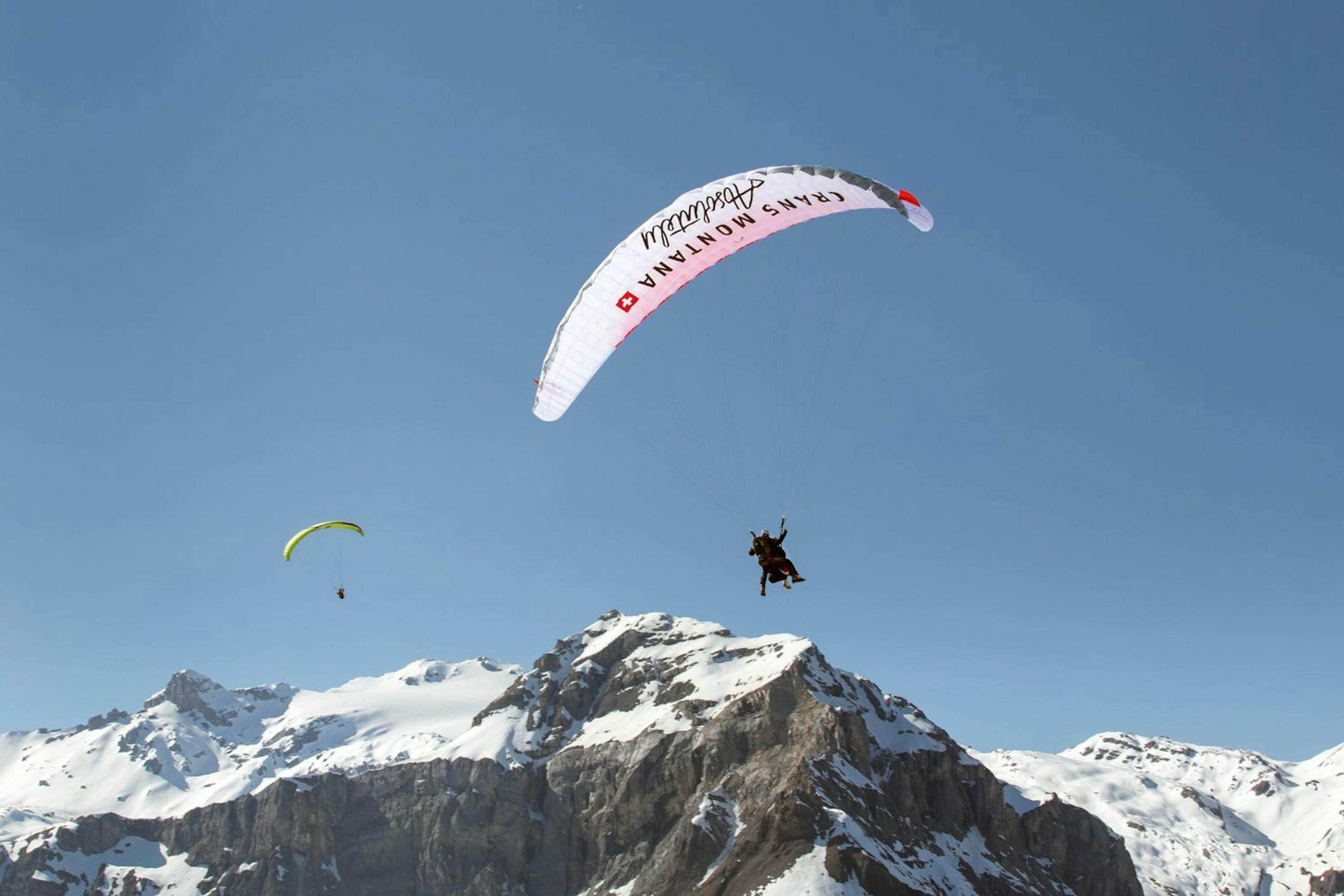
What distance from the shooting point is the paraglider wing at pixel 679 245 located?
41938 millimetres

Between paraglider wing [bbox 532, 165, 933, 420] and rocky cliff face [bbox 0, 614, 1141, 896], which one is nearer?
paraglider wing [bbox 532, 165, 933, 420]

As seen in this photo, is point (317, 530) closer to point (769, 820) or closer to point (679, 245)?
point (679, 245)

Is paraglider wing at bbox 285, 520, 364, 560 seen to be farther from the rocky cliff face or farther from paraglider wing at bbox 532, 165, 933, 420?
the rocky cliff face

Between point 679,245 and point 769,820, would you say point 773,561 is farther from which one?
point 769,820

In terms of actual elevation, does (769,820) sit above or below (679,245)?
below

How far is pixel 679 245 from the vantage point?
1705 inches

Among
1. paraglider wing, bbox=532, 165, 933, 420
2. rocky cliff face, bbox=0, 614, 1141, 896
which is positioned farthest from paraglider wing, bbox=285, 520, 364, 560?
rocky cliff face, bbox=0, 614, 1141, 896

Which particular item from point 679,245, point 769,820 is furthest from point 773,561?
point 769,820

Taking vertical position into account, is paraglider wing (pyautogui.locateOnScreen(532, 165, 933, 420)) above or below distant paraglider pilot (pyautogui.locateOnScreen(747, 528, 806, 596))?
above

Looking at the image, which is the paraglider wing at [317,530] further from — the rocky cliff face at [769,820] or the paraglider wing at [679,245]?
the rocky cliff face at [769,820]

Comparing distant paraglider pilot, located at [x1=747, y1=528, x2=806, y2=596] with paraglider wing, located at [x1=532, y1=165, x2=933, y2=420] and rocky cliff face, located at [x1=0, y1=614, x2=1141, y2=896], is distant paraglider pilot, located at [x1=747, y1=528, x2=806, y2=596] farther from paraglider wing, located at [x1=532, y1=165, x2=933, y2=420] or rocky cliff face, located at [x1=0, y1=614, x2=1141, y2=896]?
rocky cliff face, located at [x1=0, y1=614, x2=1141, y2=896]

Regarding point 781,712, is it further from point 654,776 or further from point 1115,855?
point 1115,855

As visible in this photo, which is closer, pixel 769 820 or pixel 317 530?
pixel 317 530

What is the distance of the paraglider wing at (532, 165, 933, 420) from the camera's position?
4194cm
